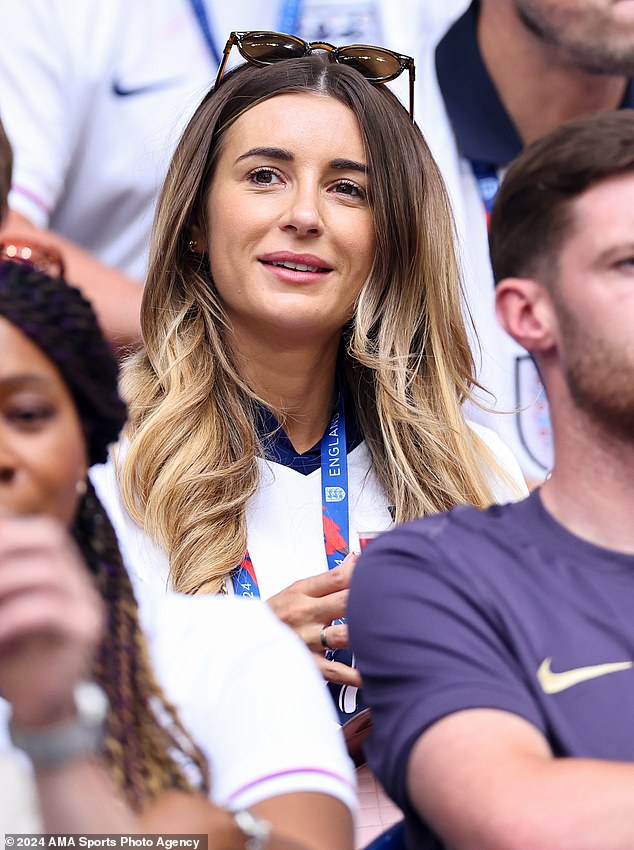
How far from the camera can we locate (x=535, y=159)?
172 cm

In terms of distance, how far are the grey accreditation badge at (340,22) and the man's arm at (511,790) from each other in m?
2.13

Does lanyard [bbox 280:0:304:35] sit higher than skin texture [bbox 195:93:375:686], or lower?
higher

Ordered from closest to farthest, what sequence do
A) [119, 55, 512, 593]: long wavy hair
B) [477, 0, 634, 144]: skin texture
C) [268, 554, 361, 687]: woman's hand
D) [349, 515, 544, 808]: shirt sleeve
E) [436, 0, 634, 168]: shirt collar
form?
[349, 515, 544, 808]: shirt sleeve → [268, 554, 361, 687]: woman's hand → [119, 55, 512, 593]: long wavy hair → [436, 0, 634, 168]: shirt collar → [477, 0, 634, 144]: skin texture

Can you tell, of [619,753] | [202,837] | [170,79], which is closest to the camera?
[202,837]

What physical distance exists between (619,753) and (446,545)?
0.31 metres

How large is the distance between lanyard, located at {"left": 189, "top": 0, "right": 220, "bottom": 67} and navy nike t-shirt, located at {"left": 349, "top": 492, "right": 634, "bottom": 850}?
1696 mm

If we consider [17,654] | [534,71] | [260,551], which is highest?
[534,71]

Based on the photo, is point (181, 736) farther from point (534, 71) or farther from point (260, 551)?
point (534, 71)

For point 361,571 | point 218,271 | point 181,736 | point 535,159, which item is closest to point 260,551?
point 218,271

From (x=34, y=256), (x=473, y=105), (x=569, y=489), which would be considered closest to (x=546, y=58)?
(x=473, y=105)

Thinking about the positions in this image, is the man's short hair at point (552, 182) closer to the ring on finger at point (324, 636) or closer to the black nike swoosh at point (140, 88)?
the ring on finger at point (324, 636)

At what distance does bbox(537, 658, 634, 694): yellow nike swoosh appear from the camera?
143 centimetres

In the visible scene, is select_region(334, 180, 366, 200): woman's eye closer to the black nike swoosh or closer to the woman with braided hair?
the black nike swoosh

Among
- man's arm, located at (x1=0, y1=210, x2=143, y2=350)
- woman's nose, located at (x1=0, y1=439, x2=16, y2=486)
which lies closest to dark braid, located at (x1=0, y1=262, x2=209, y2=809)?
woman's nose, located at (x1=0, y1=439, x2=16, y2=486)
